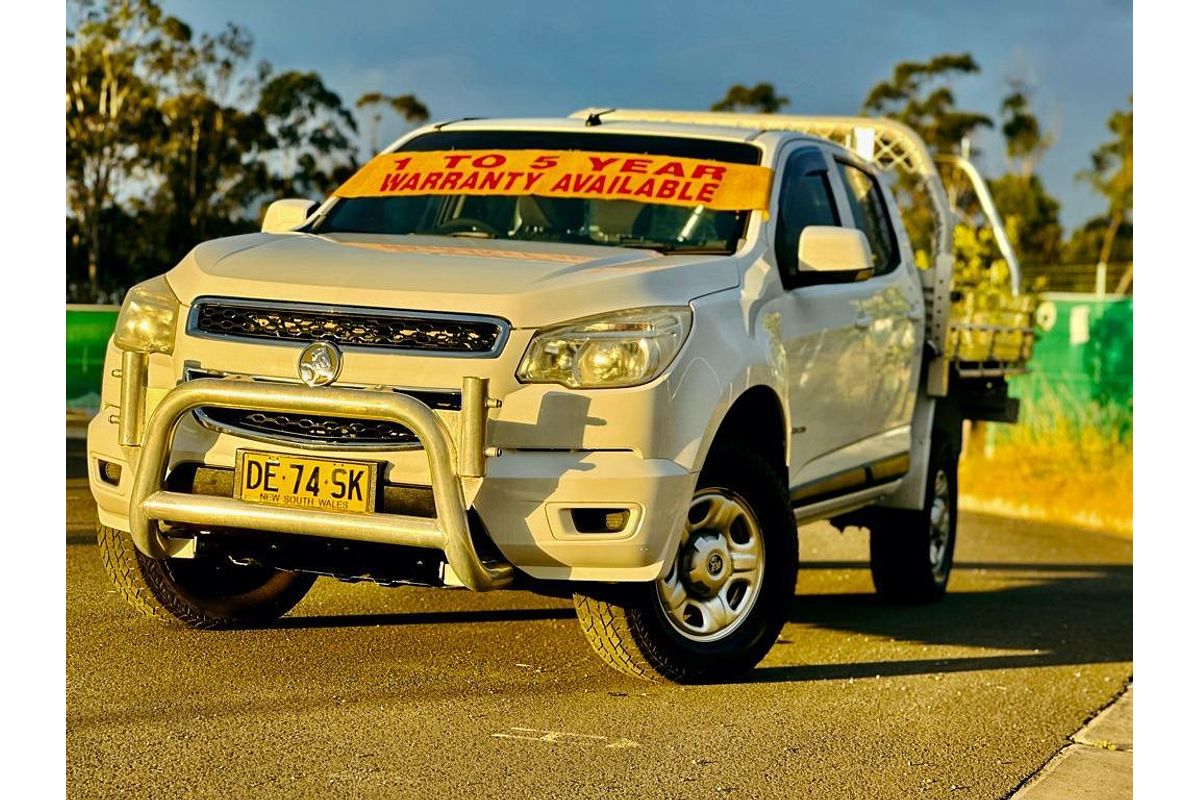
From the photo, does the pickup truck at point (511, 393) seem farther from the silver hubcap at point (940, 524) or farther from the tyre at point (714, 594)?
the silver hubcap at point (940, 524)

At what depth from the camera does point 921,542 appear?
29.1 feet

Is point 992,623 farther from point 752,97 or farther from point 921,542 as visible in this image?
point 752,97

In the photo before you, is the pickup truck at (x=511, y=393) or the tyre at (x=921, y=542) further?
the tyre at (x=921, y=542)

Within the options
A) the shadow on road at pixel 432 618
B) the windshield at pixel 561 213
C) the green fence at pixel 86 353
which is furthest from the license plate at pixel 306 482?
the green fence at pixel 86 353

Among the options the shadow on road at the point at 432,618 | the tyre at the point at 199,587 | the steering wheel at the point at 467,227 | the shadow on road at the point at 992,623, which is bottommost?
the shadow on road at the point at 992,623

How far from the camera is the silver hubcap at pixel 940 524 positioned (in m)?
9.09

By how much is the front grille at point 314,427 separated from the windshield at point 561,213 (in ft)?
4.93

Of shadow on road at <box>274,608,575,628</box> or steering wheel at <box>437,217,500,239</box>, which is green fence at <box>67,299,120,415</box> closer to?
shadow on road at <box>274,608,575,628</box>

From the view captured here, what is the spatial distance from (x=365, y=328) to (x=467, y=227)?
1.49m

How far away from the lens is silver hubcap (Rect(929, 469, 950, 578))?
909cm
